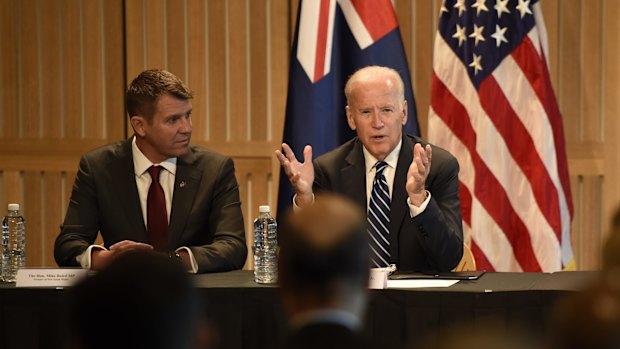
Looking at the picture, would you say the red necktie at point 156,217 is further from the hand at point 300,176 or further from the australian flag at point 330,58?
the australian flag at point 330,58

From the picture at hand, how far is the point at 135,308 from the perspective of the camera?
1125 mm

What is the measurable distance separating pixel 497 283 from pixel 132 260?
8.73 ft

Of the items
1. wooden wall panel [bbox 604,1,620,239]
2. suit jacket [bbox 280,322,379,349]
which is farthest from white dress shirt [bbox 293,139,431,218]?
suit jacket [bbox 280,322,379,349]

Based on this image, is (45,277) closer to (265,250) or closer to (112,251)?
(112,251)

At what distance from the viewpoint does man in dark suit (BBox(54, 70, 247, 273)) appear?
14.1 feet

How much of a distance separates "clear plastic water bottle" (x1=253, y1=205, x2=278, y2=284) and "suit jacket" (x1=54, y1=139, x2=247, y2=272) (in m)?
0.18

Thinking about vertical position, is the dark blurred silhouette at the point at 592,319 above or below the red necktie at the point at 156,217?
below

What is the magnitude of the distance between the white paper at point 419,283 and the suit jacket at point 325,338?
241 cm

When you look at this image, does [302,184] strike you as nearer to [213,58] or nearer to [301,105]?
[301,105]

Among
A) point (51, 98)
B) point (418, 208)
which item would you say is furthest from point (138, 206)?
point (51, 98)

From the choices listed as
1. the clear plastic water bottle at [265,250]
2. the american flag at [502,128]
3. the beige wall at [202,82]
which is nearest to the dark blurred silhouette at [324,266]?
the clear plastic water bottle at [265,250]

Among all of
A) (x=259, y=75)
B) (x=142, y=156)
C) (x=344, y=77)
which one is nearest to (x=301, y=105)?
(x=344, y=77)

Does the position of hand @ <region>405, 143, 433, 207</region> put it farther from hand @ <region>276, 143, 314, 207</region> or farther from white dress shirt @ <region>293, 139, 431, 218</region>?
hand @ <region>276, 143, 314, 207</region>

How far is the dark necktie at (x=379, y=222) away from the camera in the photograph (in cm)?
415
